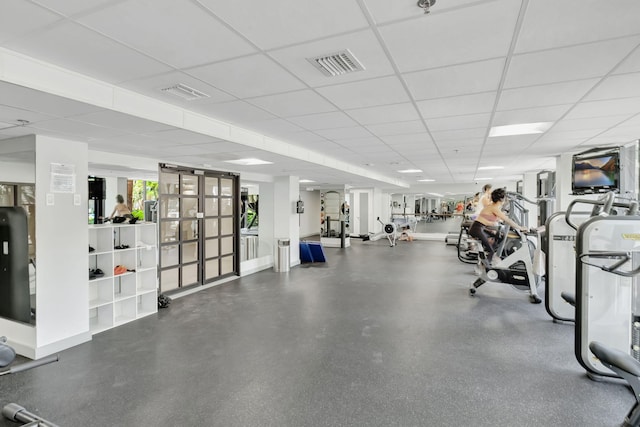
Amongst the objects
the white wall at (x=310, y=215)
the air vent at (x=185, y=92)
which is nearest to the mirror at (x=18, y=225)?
the air vent at (x=185, y=92)

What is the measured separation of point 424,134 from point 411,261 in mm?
5539

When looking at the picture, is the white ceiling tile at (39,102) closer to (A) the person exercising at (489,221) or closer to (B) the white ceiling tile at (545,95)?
(B) the white ceiling tile at (545,95)

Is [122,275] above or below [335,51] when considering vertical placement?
below

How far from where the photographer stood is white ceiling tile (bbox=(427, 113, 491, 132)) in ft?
12.2

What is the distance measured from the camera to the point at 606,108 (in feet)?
11.0

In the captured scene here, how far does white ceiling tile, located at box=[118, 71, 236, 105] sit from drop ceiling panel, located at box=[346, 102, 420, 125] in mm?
1337

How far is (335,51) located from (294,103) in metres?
1.09

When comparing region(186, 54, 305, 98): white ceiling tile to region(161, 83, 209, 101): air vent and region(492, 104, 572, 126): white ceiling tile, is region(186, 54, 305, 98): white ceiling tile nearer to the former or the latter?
region(161, 83, 209, 101): air vent

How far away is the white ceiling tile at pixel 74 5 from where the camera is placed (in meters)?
1.60

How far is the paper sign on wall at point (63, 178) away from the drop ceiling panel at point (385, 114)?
3.31m

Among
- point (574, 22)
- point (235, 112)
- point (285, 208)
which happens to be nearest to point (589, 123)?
point (574, 22)

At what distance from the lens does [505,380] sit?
9.93 ft

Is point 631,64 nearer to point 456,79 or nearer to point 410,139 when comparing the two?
point 456,79

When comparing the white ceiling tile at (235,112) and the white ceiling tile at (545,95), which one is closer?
the white ceiling tile at (545,95)
